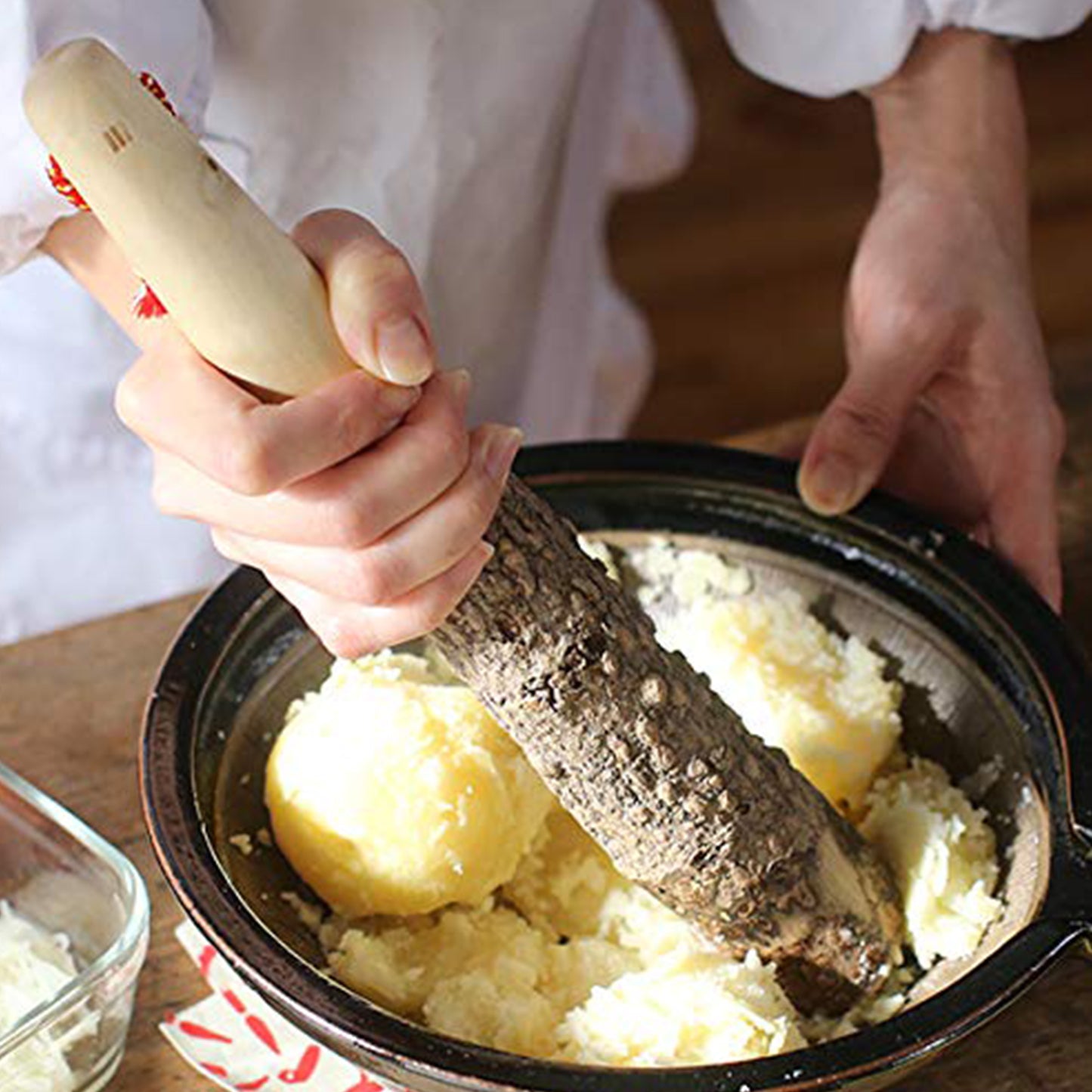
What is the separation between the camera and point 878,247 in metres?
1.27

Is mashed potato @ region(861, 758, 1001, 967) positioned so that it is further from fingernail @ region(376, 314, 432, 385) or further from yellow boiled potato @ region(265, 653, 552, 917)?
Result: fingernail @ region(376, 314, 432, 385)

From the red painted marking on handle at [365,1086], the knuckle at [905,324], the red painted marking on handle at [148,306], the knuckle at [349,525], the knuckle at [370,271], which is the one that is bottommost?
the red painted marking on handle at [365,1086]

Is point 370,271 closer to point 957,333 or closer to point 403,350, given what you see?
point 403,350

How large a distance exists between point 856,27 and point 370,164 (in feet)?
1.19

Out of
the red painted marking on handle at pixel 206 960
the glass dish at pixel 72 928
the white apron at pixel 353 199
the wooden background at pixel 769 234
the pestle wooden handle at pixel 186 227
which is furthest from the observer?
the wooden background at pixel 769 234

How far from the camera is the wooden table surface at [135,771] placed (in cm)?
95

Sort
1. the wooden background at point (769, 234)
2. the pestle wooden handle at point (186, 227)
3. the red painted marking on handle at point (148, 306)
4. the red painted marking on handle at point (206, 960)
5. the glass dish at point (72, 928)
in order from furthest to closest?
the wooden background at point (769, 234), the red painted marking on handle at point (206, 960), the glass dish at point (72, 928), the red painted marking on handle at point (148, 306), the pestle wooden handle at point (186, 227)

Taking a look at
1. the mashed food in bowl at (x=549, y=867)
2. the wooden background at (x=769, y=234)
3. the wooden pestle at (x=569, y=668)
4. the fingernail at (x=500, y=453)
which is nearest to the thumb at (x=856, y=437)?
the mashed food in bowl at (x=549, y=867)

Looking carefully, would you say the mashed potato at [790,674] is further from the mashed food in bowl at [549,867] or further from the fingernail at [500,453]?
the fingernail at [500,453]

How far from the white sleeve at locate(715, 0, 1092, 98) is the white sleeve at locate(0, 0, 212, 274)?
0.49 m

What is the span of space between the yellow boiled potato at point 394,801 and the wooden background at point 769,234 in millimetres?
1706

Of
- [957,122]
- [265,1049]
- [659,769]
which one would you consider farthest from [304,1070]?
[957,122]

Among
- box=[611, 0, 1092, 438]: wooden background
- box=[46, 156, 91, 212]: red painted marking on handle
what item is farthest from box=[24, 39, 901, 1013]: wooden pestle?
box=[611, 0, 1092, 438]: wooden background

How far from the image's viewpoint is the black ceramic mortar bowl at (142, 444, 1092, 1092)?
80 cm
